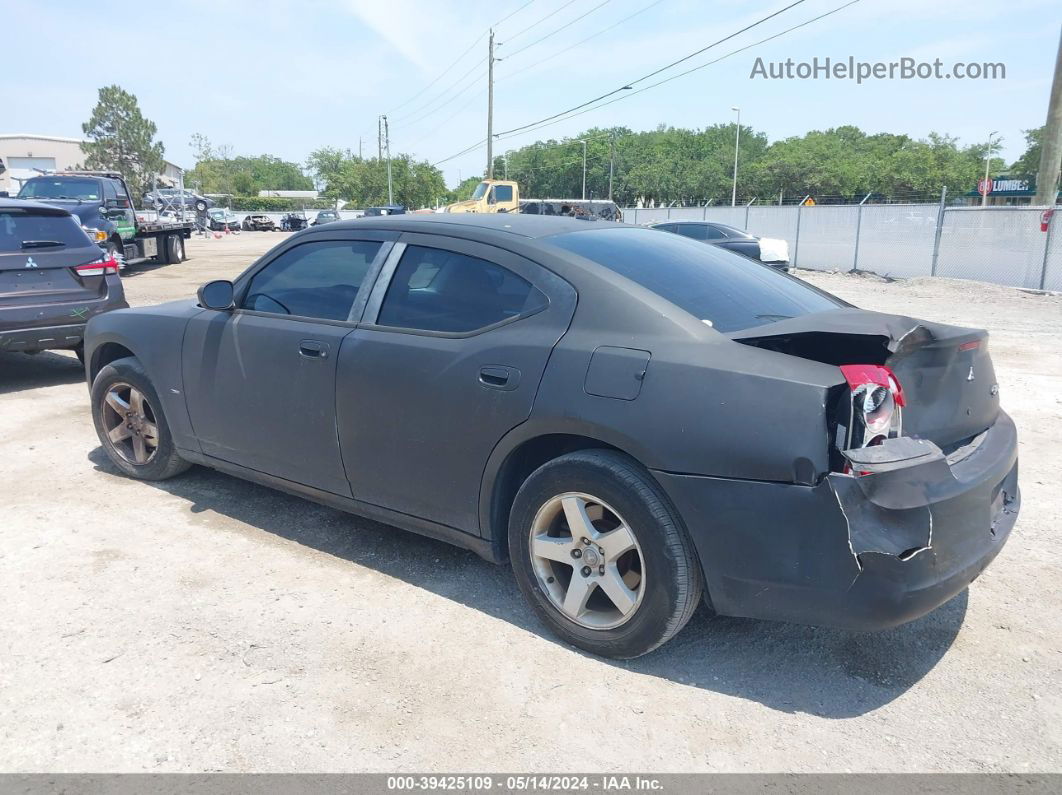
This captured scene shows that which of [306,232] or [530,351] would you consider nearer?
[530,351]

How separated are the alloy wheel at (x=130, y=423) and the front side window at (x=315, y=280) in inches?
44.7

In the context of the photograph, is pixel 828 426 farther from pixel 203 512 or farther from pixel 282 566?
pixel 203 512

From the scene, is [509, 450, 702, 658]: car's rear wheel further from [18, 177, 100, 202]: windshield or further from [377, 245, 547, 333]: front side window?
[18, 177, 100, 202]: windshield

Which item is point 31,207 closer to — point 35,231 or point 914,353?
point 35,231

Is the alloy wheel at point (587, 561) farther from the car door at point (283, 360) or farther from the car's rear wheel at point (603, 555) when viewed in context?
the car door at point (283, 360)

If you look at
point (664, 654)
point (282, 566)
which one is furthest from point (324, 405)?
point (664, 654)

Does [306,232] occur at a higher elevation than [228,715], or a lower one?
higher

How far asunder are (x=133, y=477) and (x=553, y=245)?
10.6ft

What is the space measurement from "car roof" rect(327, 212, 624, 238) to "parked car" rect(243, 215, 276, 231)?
6601 centimetres

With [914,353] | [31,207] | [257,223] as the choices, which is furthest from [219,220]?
[914,353]

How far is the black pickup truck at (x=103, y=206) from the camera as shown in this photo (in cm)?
1527

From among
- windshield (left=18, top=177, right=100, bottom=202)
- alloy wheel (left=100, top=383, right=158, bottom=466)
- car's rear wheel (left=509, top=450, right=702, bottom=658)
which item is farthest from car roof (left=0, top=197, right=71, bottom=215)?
windshield (left=18, top=177, right=100, bottom=202)

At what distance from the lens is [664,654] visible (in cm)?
307

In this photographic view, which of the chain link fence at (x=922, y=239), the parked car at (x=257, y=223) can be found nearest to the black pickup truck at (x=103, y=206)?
the chain link fence at (x=922, y=239)
